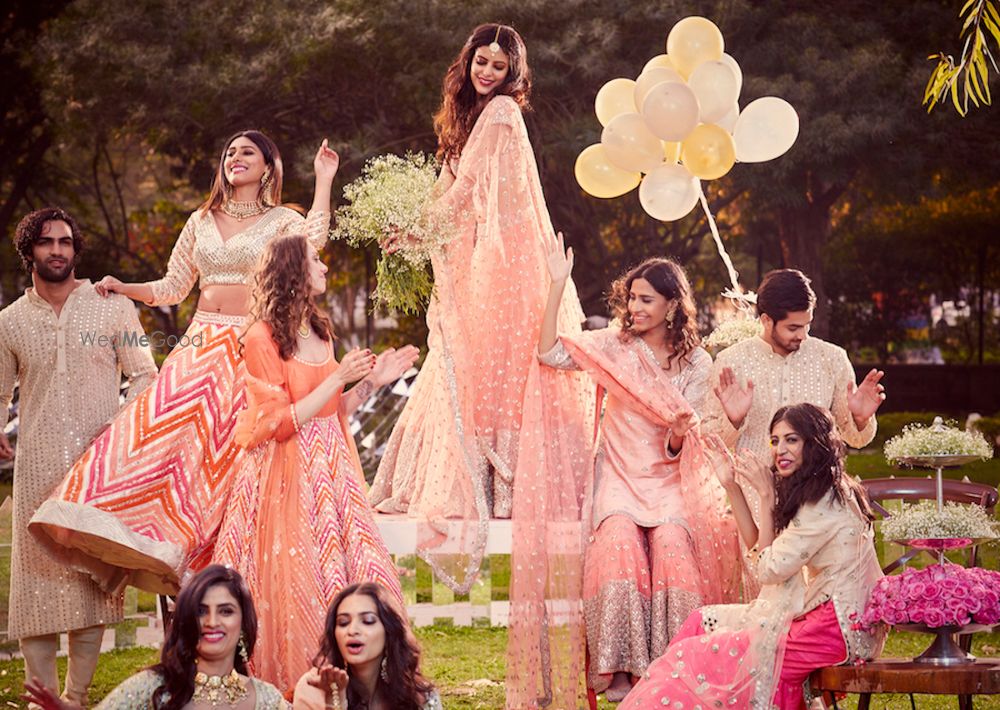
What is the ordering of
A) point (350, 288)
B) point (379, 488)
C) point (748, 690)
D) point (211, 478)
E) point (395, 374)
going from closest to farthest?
point (748, 690) → point (395, 374) → point (211, 478) → point (379, 488) → point (350, 288)

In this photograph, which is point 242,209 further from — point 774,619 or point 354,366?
point 774,619

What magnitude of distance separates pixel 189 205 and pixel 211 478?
547 inches

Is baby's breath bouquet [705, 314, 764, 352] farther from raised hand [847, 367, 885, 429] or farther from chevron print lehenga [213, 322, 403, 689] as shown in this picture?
chevron print lehenga [213, 322, 403, 689]

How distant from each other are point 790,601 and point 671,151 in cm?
265

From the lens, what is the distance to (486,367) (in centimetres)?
607

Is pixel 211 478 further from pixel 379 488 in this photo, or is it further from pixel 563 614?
pixel 563 614

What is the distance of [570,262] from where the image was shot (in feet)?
19.2

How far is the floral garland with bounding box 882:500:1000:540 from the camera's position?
472 cm

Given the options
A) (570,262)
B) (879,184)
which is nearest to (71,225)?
(570,262)

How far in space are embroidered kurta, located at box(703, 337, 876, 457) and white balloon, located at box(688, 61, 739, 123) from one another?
4.55 ft

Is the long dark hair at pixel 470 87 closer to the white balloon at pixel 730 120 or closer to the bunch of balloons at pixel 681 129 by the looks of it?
the bunch of balloons at pixel 681 129

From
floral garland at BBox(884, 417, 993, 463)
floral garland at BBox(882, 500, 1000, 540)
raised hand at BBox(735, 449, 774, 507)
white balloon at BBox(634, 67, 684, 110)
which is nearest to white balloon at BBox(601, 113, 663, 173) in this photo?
white balloon at BBox(634, 67, 684, 110)

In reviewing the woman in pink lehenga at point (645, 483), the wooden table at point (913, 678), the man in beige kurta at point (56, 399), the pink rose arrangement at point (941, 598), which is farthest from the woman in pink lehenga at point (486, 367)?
the pink rose arrangement at point (941, 598)

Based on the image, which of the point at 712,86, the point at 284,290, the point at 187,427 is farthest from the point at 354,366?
the point at 712,86
